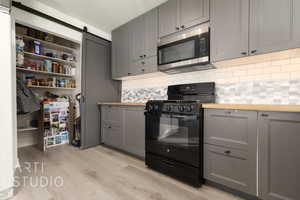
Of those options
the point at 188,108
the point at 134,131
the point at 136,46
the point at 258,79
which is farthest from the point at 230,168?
the point at 136,46

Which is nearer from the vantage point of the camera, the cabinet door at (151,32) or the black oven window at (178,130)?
the black oven window at (178,130)

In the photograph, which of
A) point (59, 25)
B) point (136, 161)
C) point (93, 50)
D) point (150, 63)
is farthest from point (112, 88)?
point (136, 161)

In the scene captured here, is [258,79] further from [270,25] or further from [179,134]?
[179,134]

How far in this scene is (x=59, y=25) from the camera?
243cm

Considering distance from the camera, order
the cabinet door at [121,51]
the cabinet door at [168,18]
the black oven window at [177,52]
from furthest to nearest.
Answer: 1. the cabinet door at [121,51]
2. the cabinet door at [168,18]
3. the black oven window at [177,52]

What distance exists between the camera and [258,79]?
167 centimetres

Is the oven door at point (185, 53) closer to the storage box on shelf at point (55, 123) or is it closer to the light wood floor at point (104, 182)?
the light wood floor at point (104, 182)

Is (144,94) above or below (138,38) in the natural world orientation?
below

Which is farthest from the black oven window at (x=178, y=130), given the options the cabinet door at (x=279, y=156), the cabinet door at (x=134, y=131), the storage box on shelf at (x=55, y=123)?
the storage box on shelf at (x=55, y=123)

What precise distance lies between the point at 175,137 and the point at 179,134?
2.8 inches

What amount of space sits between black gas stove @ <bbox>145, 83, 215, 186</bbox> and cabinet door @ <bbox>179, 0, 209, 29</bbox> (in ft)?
2.83

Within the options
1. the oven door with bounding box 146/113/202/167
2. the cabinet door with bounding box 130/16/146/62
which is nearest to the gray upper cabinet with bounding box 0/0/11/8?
the cabinet door with bounding box 130/16/146/62

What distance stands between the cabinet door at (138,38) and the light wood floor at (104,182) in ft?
5.99

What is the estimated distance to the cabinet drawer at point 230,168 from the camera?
4.03 feet
